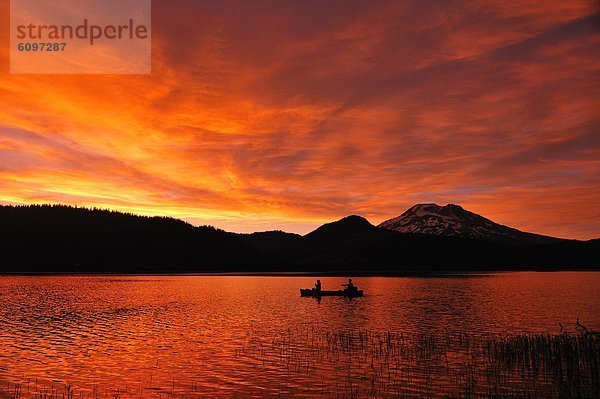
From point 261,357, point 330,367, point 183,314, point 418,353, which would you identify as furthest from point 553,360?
point 183,314

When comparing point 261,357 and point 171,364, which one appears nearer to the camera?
point 171,364

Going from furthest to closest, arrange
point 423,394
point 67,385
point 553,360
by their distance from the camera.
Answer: point 553,360 → point 67,385 → point 423,394

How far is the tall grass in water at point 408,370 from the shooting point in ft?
85.3

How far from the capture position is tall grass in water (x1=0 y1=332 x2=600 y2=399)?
2598cm

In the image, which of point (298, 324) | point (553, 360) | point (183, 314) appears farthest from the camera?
point (183, 314)

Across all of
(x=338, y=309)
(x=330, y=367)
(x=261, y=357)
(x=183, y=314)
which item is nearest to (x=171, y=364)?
(x=261, y=357)

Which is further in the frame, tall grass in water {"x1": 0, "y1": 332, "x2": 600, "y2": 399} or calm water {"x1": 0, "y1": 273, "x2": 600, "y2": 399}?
calm water {"x1": 0, "y1": 273, "x2": 600, "y2": 399}

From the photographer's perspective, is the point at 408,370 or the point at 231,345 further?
the point at 231,345

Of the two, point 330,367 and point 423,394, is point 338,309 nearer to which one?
point 330,367

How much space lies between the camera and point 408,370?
3150 centimetres

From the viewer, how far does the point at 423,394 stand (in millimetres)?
25844

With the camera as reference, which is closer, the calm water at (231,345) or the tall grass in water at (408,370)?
the tall grass in water at (408,370)

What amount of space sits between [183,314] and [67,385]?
40.9 meters

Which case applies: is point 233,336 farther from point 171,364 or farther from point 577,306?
point 577,306
